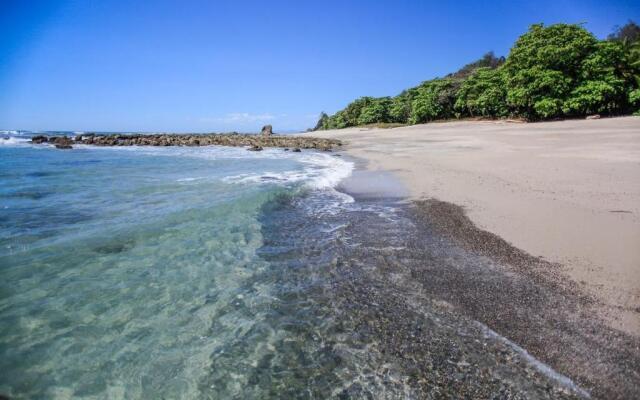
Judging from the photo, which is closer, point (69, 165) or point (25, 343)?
point (25, 343)

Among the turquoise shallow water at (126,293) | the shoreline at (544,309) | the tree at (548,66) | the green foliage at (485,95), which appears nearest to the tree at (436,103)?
the green foliage at (485,95)

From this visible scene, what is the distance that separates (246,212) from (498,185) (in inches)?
276

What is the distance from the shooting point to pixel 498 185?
9.55 m

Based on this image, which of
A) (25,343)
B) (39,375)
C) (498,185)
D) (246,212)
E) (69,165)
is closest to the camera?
(39,375)

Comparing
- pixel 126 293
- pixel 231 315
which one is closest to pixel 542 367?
pixel 231 315

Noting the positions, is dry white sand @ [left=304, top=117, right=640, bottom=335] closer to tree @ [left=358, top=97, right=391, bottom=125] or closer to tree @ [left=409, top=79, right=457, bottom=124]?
tree @ [left=409, top=79, right=457, bottom=124]

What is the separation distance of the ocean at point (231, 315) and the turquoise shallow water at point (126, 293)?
19 mm

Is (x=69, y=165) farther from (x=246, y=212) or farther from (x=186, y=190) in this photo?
(x=246, y=212)

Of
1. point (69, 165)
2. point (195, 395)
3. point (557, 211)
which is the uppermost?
point (69, 165)

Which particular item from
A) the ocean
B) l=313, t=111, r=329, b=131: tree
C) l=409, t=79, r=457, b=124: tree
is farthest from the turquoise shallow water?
l=313, t=111, r=329, b=131: tree

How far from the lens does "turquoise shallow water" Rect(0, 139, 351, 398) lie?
306 centimetres

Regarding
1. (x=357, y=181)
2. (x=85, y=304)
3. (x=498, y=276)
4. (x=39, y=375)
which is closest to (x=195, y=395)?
(x=39, y=375)

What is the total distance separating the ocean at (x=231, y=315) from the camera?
291 centimetres

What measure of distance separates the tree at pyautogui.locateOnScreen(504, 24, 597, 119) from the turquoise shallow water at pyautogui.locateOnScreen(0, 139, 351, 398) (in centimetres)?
3202
